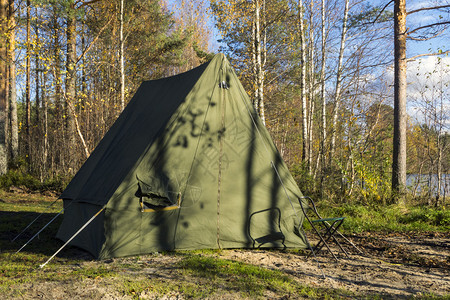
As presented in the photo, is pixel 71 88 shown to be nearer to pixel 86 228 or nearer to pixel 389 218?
pixel 86 228

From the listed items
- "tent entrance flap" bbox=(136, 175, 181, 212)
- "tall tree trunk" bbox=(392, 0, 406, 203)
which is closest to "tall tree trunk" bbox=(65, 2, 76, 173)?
"tent entrance flap" bbox=(136, 175, 181, 212)

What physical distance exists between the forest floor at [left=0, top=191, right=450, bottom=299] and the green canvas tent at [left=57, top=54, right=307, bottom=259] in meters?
0.25

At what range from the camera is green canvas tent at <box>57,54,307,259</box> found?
15.5 ft

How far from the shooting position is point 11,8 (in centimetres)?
1488

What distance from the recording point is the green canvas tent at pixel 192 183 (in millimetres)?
4727

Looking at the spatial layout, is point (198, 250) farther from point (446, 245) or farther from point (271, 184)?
point (446, 245)

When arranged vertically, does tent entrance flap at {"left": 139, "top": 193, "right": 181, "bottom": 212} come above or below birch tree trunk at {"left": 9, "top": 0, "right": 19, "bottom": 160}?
below

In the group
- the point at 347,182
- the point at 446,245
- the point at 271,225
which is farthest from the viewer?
the point at 347,182

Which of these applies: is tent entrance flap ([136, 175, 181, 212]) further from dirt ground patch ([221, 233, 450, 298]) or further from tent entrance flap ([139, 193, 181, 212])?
dirt ground patch ([221, 233, 450, 298])

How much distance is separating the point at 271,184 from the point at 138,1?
12.4 metres

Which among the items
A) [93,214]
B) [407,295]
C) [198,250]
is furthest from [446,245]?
[93,214]

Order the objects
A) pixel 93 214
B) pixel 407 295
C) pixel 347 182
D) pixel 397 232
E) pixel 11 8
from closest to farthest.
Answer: pixel 407 295
pixel 93 214
pixel 397 232
pixel 347 182
pixel 11 8

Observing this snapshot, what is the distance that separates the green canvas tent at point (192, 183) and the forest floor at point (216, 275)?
0.83 feet

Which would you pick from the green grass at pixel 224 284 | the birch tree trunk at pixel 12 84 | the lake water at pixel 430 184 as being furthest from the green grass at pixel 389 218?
the birch tree trunk at pixel 12 84
